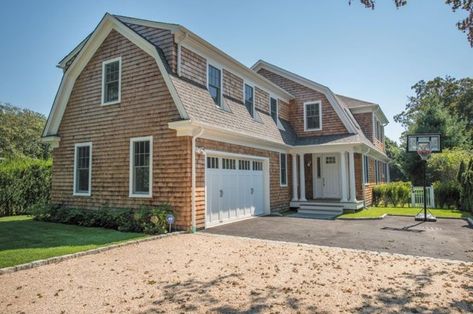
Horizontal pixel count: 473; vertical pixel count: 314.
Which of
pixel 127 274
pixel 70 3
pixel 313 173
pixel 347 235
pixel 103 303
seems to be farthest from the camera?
pixel 313 173

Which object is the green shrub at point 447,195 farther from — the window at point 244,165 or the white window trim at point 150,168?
the white window trim at point 150,168

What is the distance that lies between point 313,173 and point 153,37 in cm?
1134

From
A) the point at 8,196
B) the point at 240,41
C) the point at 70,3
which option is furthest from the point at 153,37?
the point at 8,196

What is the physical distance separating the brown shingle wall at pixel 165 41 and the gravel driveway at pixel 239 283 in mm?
6120

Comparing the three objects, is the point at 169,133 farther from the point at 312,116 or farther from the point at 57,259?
the point at 312,116

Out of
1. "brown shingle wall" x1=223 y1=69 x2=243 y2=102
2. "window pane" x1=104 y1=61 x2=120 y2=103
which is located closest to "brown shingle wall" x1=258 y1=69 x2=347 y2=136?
"brown shingle wall" x1=223 y1=69 x2=243 y2=102

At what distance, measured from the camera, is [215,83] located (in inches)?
478

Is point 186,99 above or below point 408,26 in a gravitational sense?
below

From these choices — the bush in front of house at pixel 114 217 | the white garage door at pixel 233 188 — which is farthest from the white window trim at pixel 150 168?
the white garage door at pixel 233 188

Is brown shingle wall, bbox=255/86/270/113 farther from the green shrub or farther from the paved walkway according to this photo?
the green shrub

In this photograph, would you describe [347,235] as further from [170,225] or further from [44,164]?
[44,164]

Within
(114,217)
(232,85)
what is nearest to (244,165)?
(232,85)

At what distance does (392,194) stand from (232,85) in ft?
36.9

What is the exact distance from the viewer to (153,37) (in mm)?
10812
